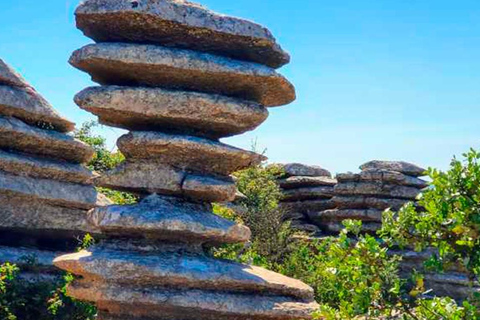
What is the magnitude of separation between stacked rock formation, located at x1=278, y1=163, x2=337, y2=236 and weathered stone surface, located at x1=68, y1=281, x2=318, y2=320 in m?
16.1

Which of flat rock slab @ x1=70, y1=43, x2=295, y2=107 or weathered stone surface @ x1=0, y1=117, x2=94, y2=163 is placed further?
weathered stone surface @ x1=0, y1=117, x2=94, y2=163

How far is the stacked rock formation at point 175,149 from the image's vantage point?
430 inches

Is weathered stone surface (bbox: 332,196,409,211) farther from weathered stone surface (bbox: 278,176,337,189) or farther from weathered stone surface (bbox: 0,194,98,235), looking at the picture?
weathered stone surface (bbox: 0,194,98,235)

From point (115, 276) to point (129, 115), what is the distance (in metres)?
3.12

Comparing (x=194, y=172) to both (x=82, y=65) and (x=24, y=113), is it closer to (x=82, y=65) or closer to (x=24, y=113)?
(x=82, y=65)

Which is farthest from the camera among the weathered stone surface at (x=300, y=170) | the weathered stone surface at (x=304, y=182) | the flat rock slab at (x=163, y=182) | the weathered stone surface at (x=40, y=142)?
the weathered stone surface at (x=300, y=170)

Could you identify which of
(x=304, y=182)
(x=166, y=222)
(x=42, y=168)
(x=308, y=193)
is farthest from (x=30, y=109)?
(x=304, y=182)

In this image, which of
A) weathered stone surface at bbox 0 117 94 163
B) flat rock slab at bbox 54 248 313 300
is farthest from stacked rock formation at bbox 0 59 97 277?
flat rock slab at bbox 54 248 313 300

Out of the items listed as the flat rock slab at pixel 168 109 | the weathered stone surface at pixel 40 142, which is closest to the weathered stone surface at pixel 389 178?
the weathered stone surface at pixel 40 142

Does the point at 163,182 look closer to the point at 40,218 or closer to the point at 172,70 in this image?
the point at 172,70

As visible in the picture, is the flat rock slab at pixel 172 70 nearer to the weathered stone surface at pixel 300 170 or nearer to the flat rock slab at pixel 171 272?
the flat rock slab at pixel 171 272

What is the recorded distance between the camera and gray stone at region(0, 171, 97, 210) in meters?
16.1

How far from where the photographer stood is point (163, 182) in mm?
11992

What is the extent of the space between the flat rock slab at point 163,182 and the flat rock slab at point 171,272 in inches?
48.1
